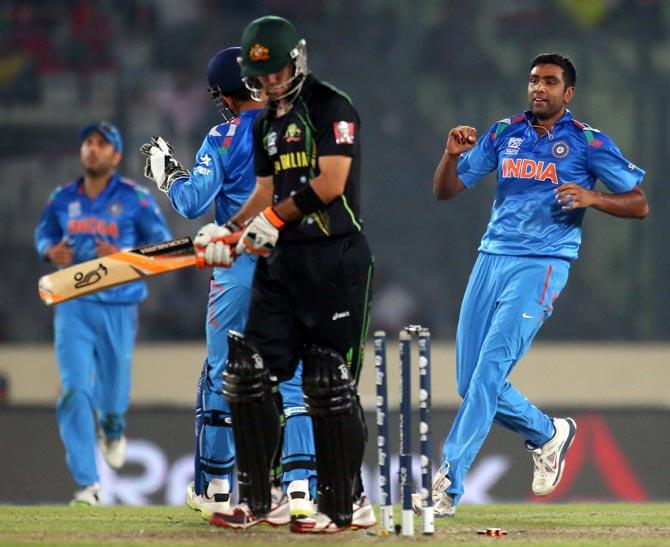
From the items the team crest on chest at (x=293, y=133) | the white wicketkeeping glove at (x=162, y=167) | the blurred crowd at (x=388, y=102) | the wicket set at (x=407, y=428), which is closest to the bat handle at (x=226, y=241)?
the team crest on chest at (x=293, y=133)

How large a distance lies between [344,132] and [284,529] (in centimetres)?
145

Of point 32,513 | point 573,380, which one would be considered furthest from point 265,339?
point 573,380

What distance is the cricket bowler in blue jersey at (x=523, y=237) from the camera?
596 centimetres

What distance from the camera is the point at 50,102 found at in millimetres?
12477

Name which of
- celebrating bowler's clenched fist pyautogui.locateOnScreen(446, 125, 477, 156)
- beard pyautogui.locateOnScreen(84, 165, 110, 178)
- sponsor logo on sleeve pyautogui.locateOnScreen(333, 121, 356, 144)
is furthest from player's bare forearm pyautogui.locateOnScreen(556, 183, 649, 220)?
beard pyautogui.locateOnScreen(84, 165, 110, 178)

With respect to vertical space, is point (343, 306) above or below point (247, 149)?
below

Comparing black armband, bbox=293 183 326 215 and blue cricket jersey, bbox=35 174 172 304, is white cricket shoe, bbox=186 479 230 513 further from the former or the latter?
blue cricket jersey, bbox=35 174 172 304

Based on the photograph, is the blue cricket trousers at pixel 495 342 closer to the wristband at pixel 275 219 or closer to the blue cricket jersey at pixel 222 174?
the blue cricket jersey at pixel 222 174

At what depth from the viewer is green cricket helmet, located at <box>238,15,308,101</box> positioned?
497 centimetres

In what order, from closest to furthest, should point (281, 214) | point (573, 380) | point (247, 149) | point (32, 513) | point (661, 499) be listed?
point (281, 214) < point (247, 149) < point (32, 513) < point (661, 499) < point (573, 380)

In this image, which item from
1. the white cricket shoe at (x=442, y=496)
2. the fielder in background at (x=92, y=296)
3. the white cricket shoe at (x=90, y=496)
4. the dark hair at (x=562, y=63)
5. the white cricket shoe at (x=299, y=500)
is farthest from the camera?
the fielder in background at (x=92, y=296)

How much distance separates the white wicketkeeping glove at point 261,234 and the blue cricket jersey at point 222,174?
0.74 metres

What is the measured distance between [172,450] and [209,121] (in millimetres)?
3740

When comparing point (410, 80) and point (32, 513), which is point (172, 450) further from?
point (410, 80)
